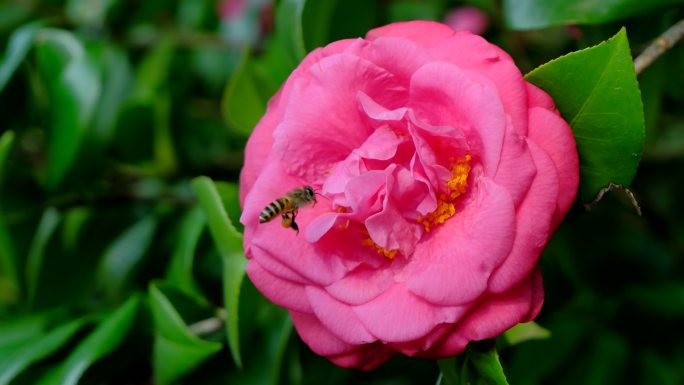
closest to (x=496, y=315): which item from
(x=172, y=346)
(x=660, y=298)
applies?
(x=172, y=346)

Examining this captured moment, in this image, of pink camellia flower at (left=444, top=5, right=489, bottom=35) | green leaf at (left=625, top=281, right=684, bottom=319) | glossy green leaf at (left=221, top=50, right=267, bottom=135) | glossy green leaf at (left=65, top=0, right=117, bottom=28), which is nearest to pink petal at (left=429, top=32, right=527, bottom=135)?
glossy green leaf at (left=221, top=50, right=267, bottom=135)

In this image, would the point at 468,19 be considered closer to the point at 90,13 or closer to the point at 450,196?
the point at 90,13

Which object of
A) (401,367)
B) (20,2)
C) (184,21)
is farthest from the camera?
(184,21)

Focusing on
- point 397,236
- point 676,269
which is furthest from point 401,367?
point 397,236

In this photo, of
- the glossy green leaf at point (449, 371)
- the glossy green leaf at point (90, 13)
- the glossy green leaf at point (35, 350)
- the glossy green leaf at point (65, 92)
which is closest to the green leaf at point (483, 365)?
the glossy green leaf at point (449, 371)

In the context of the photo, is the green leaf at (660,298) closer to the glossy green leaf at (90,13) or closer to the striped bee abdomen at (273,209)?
the striped bee abdomen at (273,209)

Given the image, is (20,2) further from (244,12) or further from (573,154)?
(573,154)
